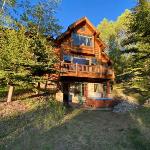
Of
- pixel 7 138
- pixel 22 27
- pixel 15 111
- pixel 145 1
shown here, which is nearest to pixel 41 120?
pixel 15 111

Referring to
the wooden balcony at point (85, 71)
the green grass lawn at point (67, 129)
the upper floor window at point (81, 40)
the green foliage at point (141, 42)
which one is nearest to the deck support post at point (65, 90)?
the wooden balcony at point (85, 71)

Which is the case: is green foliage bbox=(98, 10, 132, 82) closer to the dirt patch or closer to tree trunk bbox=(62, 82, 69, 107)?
tree trunk bbox=(62, 82, 69, 107)

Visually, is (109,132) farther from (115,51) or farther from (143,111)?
(115,51)

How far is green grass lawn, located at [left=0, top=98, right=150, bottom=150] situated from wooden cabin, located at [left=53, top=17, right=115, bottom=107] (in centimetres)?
579

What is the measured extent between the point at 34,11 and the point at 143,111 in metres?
16.6

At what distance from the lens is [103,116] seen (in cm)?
3409

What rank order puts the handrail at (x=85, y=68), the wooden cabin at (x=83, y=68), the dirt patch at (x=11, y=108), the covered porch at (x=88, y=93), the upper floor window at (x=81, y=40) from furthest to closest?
the upper floor window at (x=81, y=40) < the covered porch at (x=88, y=93) < the wooden cabin at (x=83, y=68) < the handrail at (x=85, y=68) < the dirt patch at (x=11, y=108)

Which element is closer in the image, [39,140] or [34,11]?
[39,140]

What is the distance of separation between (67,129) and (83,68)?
12934mm

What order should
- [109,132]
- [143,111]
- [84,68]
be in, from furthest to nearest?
1. [84,68]
2. [143,111]
3. [109,132]

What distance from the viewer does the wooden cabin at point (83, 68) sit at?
39875 mm

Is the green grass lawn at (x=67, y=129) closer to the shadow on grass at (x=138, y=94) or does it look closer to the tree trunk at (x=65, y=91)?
the tree trunk at (x=65, y=91)

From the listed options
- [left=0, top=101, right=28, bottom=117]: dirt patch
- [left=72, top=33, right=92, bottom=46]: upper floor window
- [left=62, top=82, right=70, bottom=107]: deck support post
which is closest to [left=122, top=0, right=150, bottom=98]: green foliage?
[left=72, top=33, right=92, bottom=46]: upper floor window

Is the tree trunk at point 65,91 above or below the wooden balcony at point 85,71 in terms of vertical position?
below
